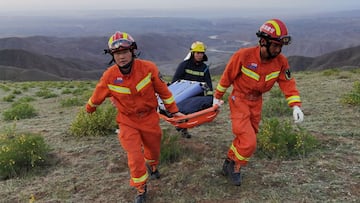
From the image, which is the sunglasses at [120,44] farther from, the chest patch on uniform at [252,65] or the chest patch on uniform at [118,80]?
the chest patch on uniform at [252,65]

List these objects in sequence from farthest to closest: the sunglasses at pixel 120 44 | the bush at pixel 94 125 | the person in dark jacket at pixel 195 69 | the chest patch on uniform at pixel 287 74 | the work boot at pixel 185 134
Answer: the bush at pixel 94 125
the person in dark jacket at pixel 195 69
the work boot at pixel 185 134
the chest patch on uniform at pixel 287 74
the sunglasses at pixel 120 44

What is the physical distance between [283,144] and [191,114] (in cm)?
146

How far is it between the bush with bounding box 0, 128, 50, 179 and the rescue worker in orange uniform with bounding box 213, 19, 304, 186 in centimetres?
292

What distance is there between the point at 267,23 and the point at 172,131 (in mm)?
3424

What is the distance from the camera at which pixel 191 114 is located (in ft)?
17.0

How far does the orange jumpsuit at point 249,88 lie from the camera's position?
14.6 feet

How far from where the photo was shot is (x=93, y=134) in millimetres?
6945

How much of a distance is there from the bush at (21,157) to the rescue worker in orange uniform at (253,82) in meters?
2.92

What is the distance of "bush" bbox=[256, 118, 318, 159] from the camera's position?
5.41 meters

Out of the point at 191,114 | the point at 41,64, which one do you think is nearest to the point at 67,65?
the point at 41,64

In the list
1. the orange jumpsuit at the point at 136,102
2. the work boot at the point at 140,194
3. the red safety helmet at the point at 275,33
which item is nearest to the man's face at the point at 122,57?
the orange jumpsuit at the point at 136,102

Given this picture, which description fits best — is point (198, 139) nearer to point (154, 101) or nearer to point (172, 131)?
point (172, 131)

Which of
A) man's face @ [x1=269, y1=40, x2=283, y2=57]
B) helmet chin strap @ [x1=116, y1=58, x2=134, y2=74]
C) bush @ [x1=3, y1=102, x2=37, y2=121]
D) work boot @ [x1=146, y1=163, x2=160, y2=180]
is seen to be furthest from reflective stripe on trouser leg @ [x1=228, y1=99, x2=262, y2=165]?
bush @ [x1=3, y1=102, x2=37, y2=121]

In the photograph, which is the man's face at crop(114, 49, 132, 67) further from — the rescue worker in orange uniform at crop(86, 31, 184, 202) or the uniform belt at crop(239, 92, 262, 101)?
the uniform belt at crop(239, 92, 262, 101)
